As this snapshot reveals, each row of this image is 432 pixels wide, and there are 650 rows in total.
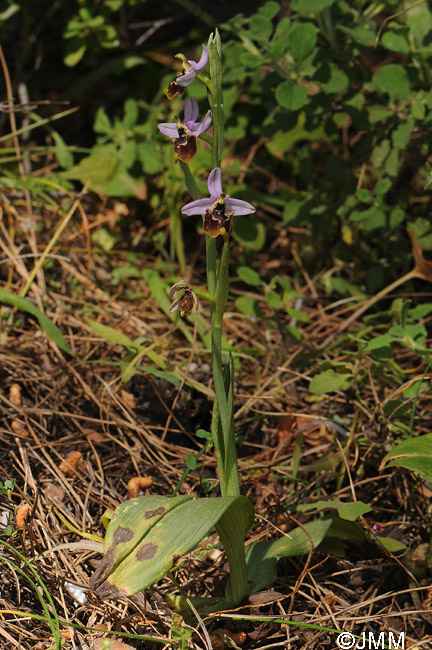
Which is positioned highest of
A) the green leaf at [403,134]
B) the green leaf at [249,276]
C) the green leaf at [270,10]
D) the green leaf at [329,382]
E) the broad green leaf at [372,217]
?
the green leaf at [270,10]

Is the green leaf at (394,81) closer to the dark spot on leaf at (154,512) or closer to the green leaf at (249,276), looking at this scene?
the green leaf at (249,276)

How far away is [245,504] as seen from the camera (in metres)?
1.55

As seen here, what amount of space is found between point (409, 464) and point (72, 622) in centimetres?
92

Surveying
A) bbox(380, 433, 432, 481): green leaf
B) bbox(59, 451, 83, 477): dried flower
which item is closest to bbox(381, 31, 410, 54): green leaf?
bbox(380, 433, 432, 481): green leaf

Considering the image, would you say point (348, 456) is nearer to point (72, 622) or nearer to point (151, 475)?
point (151, 475)

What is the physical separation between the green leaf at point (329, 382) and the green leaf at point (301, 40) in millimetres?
1130

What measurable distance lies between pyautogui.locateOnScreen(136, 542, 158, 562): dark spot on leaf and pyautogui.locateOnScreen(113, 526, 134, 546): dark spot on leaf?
0.04 meters

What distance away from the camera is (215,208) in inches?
55.6

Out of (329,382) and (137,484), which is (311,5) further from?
(137,484)

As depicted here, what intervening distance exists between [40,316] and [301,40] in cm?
133

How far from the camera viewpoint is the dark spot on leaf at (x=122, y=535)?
143 centimetres

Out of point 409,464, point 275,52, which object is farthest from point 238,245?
point 409,464

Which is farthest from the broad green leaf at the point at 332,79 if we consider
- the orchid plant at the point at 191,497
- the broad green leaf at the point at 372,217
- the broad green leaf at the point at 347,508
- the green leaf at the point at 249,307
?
the broad green leaf at the point at 347,508

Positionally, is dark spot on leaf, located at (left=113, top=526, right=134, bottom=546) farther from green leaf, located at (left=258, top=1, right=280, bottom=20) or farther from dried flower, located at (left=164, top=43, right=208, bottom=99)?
green leaf, located at (left=258, top=1, right=280, bottom=20)
